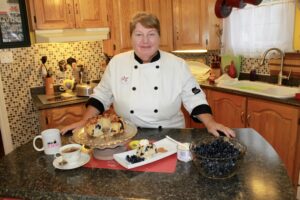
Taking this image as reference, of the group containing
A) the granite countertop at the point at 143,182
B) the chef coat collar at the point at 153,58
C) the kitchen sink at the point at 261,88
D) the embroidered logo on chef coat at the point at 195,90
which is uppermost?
the chef coat collar at the point at 153,58

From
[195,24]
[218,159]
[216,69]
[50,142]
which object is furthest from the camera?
[216,69]

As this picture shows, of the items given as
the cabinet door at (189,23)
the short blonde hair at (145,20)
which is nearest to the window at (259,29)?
the cabinet door at (189,23)

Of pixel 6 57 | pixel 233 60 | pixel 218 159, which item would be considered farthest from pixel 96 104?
pixel 233 60

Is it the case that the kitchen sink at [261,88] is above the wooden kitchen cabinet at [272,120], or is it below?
above

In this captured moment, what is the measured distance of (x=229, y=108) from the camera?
2572 millimetres

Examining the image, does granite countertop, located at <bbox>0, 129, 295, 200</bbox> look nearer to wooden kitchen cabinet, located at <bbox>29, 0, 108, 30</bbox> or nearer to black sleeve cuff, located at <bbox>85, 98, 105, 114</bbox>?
black sleeve cuff, located at <bbox>85, 98, 105, 114</bbox>

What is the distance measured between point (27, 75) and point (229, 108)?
6.63 ft

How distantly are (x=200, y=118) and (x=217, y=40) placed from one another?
167 centimetres

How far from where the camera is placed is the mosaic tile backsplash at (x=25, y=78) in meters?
2.73

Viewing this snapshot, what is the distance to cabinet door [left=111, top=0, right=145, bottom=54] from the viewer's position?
111 inches

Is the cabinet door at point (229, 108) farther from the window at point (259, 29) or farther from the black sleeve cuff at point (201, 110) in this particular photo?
the black sleeve cuff at point (201, 110)

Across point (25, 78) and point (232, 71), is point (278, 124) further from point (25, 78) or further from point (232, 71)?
point (25, 78)

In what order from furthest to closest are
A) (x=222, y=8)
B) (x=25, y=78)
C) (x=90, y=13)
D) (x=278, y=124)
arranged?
(x=25, y=78) < (x=90, y=13) < (x=222, y=8) < (x=278, y=124)

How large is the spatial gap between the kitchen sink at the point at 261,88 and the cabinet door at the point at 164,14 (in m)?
0.77
